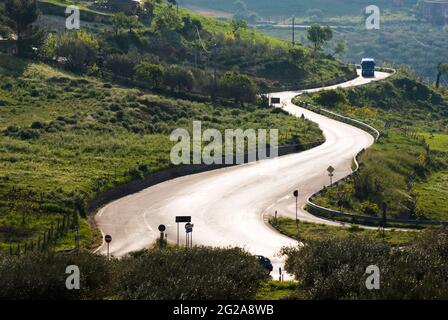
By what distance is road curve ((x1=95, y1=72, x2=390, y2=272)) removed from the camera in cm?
5869

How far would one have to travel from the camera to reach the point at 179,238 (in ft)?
192

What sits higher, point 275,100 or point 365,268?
point 365,268

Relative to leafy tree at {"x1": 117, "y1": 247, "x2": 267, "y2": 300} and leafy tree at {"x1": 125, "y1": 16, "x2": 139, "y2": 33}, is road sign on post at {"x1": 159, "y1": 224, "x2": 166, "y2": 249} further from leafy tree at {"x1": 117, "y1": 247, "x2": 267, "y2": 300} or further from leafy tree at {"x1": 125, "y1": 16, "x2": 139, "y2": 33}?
leafy tree at {"x1": 125, "y1": 16, "x2": 139, "y2": 33}

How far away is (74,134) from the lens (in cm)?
8562

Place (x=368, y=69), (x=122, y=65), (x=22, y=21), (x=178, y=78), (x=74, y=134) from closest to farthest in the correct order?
(x=74, y=134) < (x=178, y=78) < (x=22, y=21) < (x=122, y=65) < (x=368, y=69)

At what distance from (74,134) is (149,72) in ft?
99.2

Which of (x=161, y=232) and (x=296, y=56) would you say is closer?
(x=161, y=232)

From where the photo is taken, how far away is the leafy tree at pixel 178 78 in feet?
380

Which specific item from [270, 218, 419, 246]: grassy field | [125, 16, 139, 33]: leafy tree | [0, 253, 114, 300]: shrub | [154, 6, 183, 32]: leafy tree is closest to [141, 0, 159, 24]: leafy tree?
[154, 6, 183, 32]: leafy tree

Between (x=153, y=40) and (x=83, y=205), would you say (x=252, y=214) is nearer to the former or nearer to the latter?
(x=83, y=205)

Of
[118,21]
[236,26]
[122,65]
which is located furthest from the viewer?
[236,26]

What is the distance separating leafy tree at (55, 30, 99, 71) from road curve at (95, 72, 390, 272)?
4175 centimetres

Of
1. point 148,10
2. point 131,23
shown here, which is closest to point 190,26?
point 148,10

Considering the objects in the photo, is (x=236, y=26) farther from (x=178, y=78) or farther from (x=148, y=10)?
(x=178, y=78)
